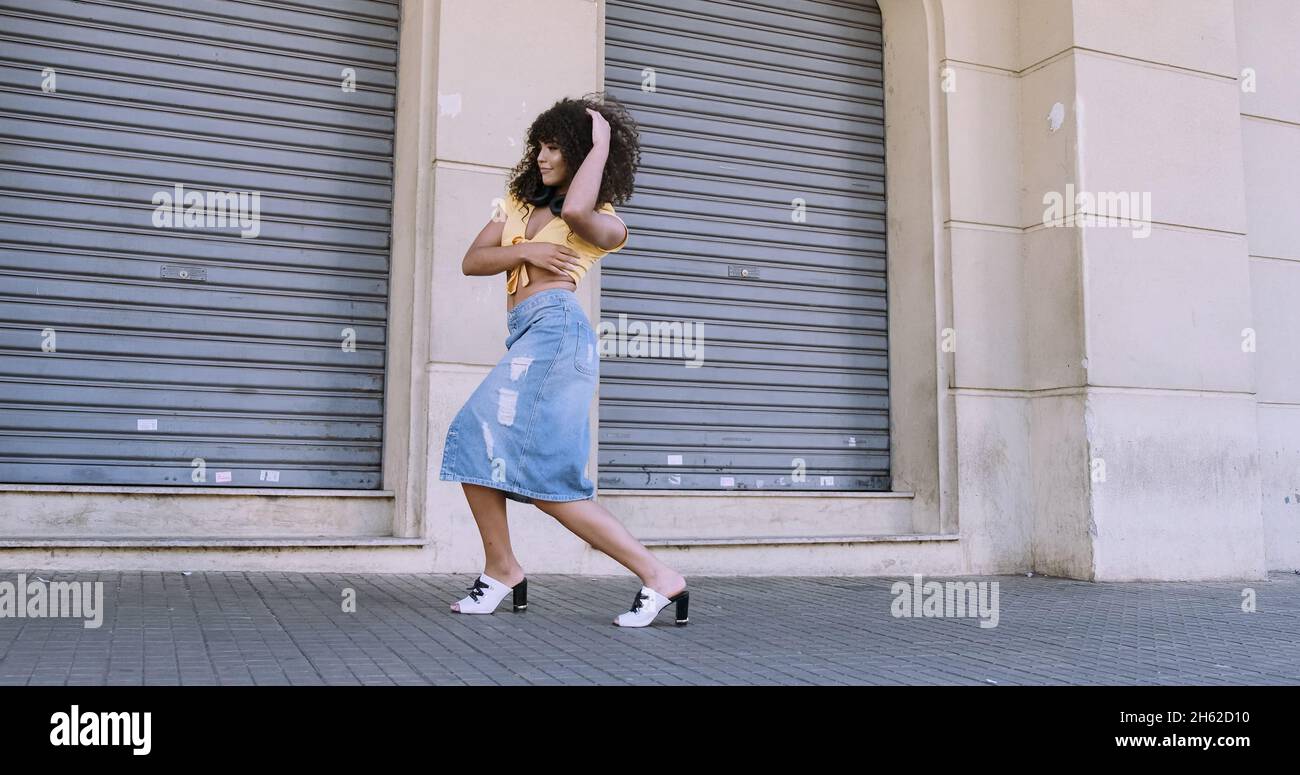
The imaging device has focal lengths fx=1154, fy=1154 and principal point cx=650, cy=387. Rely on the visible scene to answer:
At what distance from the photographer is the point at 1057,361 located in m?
7.97

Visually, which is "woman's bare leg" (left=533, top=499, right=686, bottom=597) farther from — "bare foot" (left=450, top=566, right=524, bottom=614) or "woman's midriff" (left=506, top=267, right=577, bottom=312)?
"woman's midriff" (left=506, top=267, right=577, bottom=312)

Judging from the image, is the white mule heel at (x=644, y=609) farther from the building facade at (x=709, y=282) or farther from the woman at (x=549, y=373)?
the building facade at (x=709, y=282)

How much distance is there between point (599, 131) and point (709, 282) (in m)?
3.54

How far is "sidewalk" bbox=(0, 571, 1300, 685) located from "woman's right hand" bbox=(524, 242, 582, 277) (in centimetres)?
143

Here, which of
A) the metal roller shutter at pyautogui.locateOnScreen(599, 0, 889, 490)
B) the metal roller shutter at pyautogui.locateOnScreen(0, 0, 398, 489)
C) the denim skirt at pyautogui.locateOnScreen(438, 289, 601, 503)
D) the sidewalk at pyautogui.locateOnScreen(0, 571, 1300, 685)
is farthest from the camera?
the metal roller shutter at pyautogui.locateOnScreen(599, 0, 889, 490)

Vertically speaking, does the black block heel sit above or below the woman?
below

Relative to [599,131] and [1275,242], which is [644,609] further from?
[1275,242]

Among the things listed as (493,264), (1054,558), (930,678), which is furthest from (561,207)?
(1054,558)

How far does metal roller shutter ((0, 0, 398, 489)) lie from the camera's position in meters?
6.41

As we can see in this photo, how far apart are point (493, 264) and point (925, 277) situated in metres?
4.42

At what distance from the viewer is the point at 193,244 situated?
672 centimetres

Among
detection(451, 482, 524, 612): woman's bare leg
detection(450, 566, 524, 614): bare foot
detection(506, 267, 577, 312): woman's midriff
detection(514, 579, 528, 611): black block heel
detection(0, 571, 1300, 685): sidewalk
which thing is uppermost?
detection(506, 267, 577, 312): woman's midriff

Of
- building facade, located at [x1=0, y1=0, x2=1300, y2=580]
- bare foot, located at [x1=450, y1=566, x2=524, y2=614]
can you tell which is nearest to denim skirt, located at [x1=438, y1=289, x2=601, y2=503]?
bare foot, located at [x1=450, y1=566, x2=524, y2=614]

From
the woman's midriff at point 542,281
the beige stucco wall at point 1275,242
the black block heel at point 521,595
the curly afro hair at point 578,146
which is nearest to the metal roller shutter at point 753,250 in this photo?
the black block heel at point 521,595
